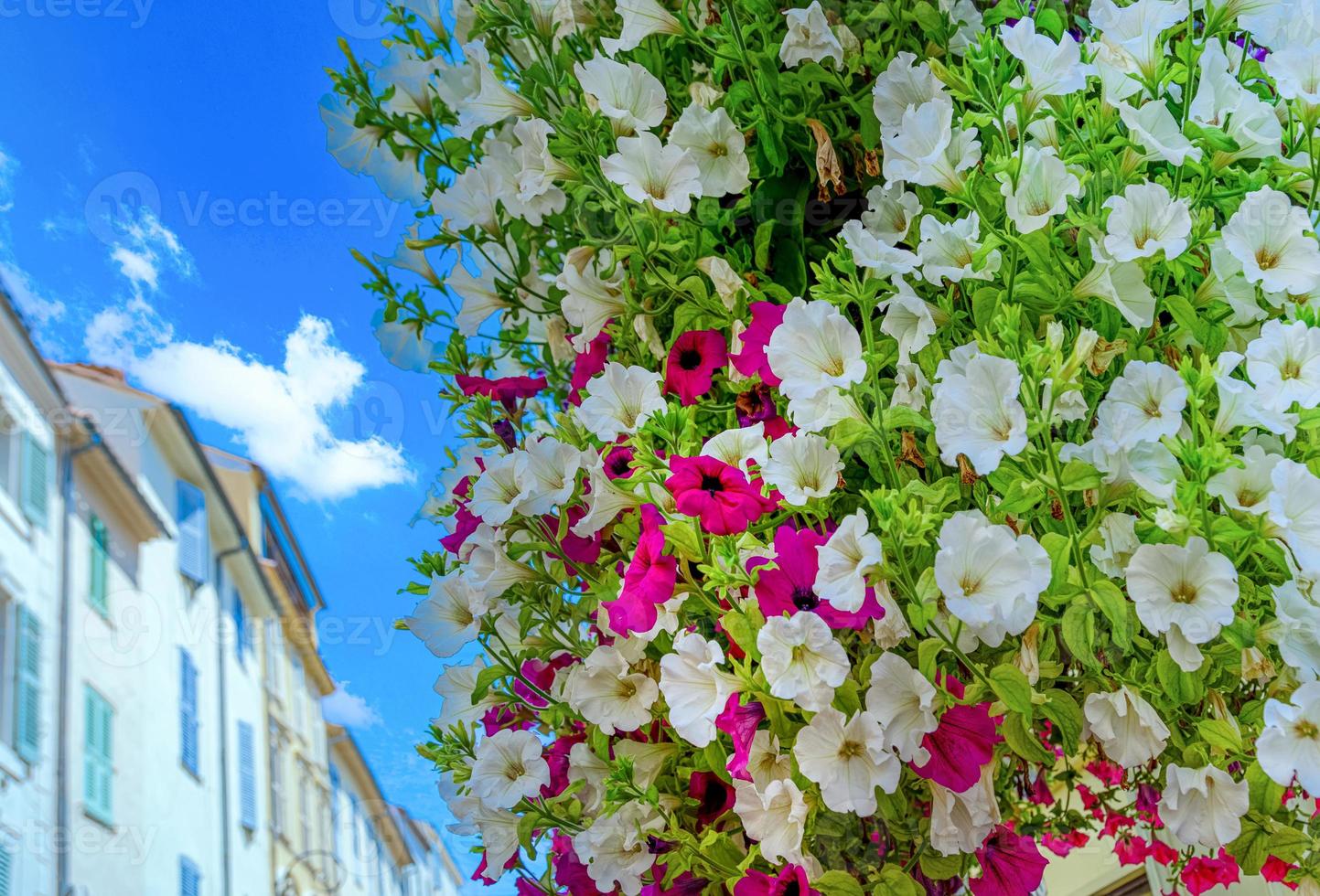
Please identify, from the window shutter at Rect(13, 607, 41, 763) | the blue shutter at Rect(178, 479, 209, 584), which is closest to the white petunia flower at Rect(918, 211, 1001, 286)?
the window shutter at Rect(13, 607, 41, 763)

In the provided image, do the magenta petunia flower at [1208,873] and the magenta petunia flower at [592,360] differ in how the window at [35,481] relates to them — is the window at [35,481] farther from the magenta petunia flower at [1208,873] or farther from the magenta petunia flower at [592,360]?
the magenta petunia flower at [1208,873]

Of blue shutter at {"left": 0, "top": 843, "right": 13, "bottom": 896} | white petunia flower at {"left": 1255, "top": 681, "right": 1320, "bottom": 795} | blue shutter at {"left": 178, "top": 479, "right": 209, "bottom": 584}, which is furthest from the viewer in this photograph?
blue shutter at {"left": 178, "top": 479, "right": 209, "bottom": 584}

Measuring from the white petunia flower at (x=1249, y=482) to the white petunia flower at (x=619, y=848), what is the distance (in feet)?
1.55

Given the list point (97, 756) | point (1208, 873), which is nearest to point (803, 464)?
point (1208, 873)

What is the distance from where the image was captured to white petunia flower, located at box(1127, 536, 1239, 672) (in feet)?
2.13

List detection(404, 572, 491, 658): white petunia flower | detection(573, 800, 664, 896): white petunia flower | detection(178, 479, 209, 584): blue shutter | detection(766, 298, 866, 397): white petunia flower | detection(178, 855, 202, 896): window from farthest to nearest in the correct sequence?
detection(178, 479, 209, 584): blue shutter
detection(178, 855, 202, 896): window
detection(404, 572, 491, 658): white petunia flower
detection(573, 800, 664, 896): white petunia flower
detection(766, 298, 866, 397): white petunia flower

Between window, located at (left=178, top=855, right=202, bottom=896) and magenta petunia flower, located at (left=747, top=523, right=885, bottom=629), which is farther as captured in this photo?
window, located at (left=178, top=855, right=202, bottom=896)

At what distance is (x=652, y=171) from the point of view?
0.89 meters

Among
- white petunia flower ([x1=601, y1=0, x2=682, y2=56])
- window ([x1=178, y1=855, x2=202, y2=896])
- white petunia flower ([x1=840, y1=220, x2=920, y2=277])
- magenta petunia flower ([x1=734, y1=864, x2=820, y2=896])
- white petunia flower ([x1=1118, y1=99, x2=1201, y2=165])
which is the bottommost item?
magenta petunia flower ([x1=734, y1=864, x2=820, y2=896])

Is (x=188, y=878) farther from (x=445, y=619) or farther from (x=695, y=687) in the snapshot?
(x=695, y=687)

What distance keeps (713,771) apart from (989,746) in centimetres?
23

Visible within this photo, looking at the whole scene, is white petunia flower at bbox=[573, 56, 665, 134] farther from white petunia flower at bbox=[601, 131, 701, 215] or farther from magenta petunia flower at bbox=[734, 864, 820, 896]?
magenta petunia flower at bbox=[734, 864, 820, 896]

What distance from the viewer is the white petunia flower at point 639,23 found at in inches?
37.4

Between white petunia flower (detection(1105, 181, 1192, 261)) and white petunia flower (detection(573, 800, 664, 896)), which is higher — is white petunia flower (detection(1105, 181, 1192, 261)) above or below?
above
